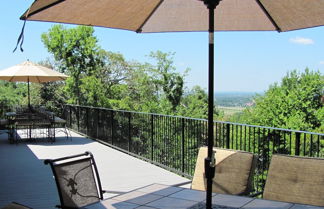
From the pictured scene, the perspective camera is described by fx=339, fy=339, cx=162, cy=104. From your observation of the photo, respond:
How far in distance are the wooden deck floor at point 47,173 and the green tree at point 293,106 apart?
11742 millimetres

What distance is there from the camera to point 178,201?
6.71 feet

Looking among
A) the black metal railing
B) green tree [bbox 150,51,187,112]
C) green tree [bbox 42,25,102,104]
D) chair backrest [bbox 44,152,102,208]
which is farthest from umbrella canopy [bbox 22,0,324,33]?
green tree [bbox 150,51,187,112]

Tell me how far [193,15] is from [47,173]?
408 centimetres

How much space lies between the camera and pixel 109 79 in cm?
2236

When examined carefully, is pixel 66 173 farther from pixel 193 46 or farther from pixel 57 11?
Answer: pixel 193 46

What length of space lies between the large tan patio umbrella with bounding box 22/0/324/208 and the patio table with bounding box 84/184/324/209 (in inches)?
7.8

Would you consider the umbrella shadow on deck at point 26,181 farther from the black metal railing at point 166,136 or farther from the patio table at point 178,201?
the patio table at point 178,201

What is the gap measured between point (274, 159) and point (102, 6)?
1740 millimetres

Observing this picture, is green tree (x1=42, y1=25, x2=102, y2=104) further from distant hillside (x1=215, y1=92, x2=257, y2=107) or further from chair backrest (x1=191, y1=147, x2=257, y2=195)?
chair backrest (x1=191, y1=147, x2=257, y2=195)

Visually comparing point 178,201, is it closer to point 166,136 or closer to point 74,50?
point 166,136

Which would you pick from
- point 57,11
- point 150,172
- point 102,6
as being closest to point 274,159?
point 102,6

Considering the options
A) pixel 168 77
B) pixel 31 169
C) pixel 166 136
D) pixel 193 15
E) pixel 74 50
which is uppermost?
pixel 74 50

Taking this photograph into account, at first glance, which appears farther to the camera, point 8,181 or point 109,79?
point 109,79

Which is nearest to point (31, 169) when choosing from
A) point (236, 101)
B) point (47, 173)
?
point (47, 173)
